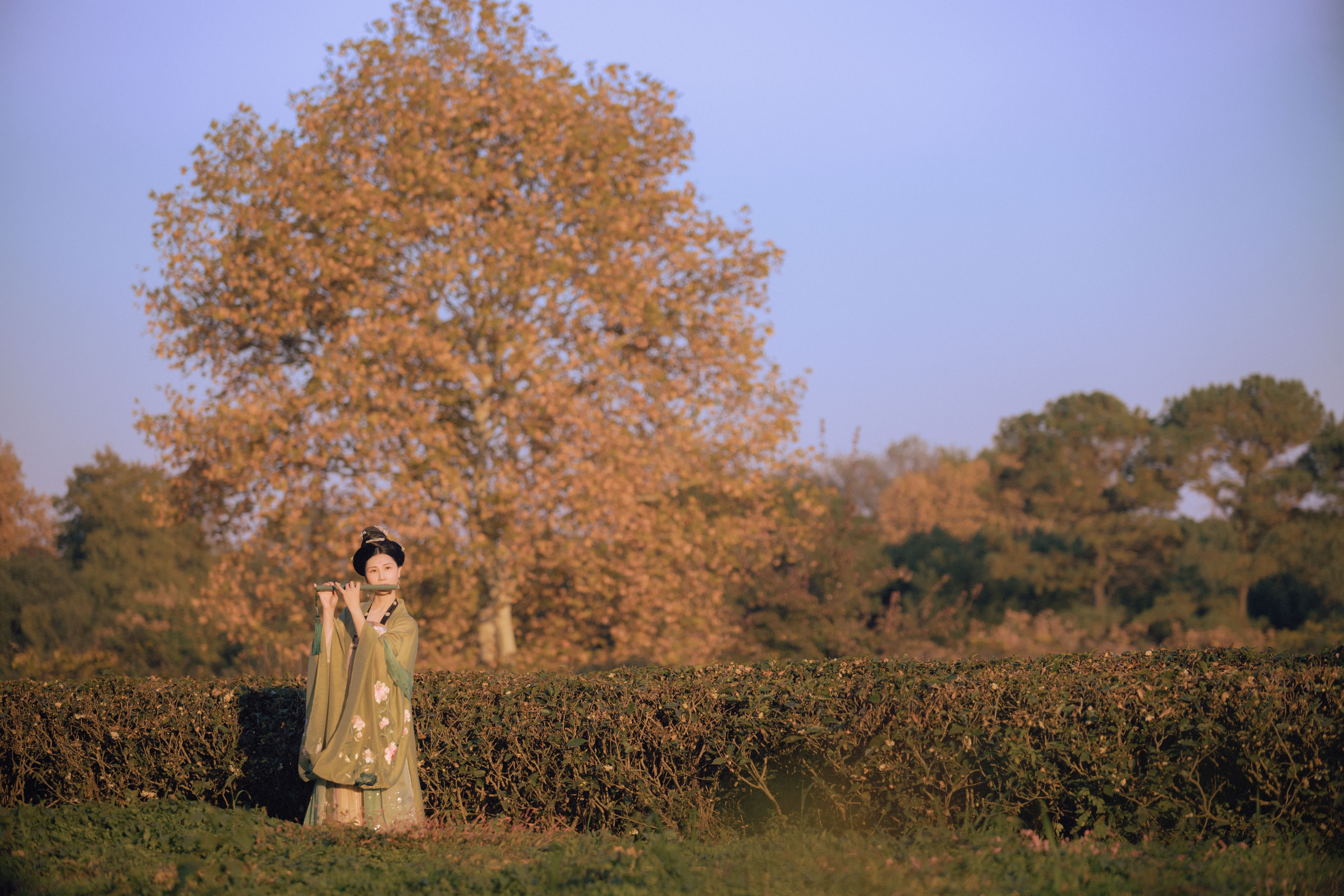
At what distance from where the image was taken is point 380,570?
564cm

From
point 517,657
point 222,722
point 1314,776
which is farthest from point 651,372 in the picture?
point 1314,776

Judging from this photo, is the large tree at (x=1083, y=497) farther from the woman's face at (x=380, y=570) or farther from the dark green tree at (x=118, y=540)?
the woman's face at (x=380, y=570)

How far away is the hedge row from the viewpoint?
516 cm

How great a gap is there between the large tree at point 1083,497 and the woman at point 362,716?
1039 inches

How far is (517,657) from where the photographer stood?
12.0 meters

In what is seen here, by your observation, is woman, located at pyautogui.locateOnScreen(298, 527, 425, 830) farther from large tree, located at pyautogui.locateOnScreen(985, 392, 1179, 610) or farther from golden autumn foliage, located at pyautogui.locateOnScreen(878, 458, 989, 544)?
golden autumn foliage, located at pyautogui.locateOnScreen(878, 458, 989, 544)

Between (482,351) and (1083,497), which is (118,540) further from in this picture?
(1083,497)

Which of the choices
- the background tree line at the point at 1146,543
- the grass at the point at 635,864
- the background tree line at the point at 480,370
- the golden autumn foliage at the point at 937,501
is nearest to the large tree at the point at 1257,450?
the background tree line at the point at 1146,543

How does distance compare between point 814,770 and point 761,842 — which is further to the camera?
point 814,770

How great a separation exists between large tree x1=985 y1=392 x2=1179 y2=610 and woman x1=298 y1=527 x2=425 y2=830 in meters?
26.4

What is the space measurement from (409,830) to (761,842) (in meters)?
1.85

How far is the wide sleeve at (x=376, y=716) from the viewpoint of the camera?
5320 mm

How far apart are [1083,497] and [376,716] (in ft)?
112

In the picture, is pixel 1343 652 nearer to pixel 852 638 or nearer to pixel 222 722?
pixel 222 722
